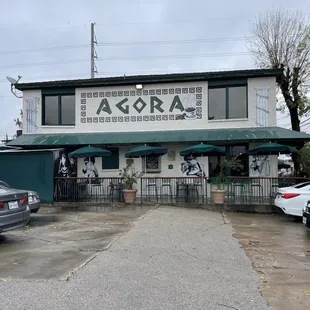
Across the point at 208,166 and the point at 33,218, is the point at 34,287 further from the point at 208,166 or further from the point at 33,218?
the point at 208,166

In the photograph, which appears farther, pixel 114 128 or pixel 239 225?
pixel 114 128

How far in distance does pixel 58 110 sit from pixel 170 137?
6.52 metres

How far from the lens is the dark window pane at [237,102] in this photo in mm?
17453

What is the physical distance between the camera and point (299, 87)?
802 inches

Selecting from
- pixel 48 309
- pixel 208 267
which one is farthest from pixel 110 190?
pixel 48 309

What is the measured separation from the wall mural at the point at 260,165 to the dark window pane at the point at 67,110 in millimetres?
9454

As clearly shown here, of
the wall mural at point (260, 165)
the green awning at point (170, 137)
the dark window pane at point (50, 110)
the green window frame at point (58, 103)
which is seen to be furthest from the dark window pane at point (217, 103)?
the dark window pane at point (50, 110)

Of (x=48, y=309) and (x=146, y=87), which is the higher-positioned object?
(x=146, y=87)

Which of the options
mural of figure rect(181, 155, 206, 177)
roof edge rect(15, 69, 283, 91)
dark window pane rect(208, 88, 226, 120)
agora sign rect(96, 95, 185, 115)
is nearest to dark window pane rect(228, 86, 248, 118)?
dark window pane rect(208, 88, 226, 120)

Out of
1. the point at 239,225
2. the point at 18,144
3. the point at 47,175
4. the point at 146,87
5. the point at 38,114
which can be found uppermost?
the point at 146,87

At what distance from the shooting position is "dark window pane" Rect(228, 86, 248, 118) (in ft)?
57.3

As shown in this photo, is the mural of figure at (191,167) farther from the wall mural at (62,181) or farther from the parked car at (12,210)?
the parked car at (12,210)

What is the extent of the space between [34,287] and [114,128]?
1376 centimetres

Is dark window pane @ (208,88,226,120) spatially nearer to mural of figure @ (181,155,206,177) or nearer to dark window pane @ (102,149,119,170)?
mural of figure @ (181,155,206,177)
